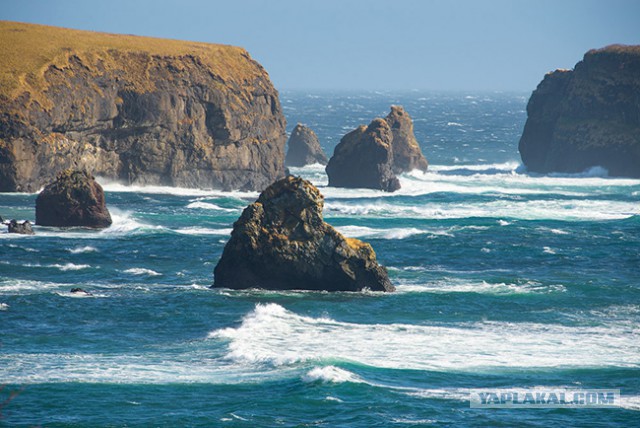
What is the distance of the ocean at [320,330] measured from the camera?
129ft

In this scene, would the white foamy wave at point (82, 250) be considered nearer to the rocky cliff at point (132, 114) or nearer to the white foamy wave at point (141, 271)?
the white foamy wave at point (141, 271)

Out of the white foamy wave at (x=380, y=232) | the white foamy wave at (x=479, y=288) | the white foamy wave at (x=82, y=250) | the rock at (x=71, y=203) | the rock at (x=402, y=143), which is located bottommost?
→ the white foamy wave at (x=82, y=250)

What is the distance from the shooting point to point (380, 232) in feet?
274

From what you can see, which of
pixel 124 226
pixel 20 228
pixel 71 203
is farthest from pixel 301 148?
pixel 20 228

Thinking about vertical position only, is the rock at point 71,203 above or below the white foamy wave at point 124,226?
above

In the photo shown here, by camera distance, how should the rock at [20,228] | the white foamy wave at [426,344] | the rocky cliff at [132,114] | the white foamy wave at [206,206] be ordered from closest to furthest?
1. the white foamy wave at [426,344]
2. the rock at [20,228]
3. the white foamy wave at [206,206]
4. the rocky cliff at [132,114]

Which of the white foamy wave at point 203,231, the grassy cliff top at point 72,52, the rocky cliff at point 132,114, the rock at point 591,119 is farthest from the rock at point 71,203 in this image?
the rock at point 591,119

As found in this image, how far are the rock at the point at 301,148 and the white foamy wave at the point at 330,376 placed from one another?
352 feet

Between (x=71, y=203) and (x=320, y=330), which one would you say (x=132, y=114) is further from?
(x=320, y=330)

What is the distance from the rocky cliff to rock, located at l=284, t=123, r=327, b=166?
23846 mm

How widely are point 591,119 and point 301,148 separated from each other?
1438 inches

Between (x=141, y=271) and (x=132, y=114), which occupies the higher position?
(x=132, y=114)

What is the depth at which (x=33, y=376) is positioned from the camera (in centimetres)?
4272

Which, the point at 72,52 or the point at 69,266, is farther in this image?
the point at 72,52
